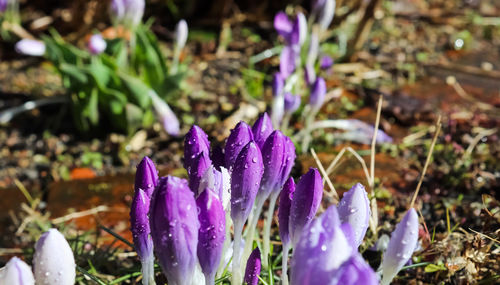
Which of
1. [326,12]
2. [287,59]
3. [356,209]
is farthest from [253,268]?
[326,12]

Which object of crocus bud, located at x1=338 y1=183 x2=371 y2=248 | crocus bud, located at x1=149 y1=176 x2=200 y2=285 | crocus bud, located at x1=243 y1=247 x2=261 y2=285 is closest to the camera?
crocus bud, located at x1=149 y1=176 x2=200 y2=285

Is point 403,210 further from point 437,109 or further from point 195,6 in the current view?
point 195,6

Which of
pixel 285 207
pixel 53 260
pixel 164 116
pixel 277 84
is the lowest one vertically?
pixel 164 116

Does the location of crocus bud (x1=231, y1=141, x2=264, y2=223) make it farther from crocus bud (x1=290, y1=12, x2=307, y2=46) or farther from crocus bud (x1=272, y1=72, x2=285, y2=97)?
crocus bud (x1=290, y1=12, x2=307, y2=46)

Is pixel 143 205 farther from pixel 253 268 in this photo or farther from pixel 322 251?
pixel 322 251

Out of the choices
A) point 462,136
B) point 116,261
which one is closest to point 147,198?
point 116,261

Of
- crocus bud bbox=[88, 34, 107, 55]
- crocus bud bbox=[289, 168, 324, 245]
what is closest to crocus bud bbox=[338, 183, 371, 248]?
crocus bud bbox=[289, 168, 324, 245]

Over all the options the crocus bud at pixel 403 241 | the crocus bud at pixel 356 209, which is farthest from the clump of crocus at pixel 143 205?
the crocus bud at pixel 403 241
